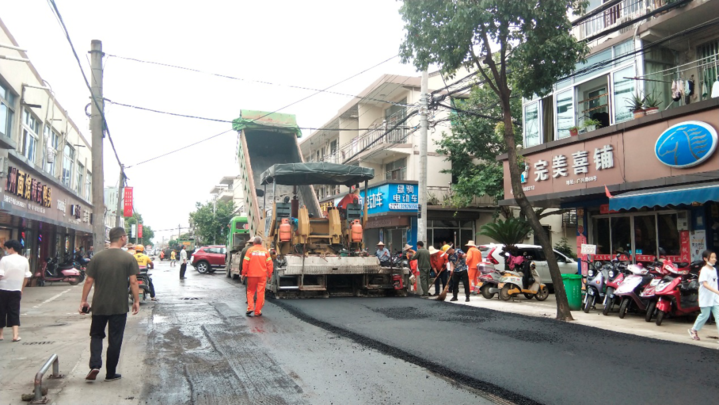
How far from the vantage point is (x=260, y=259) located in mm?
9977

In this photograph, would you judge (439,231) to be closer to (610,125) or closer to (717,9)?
(610,125)

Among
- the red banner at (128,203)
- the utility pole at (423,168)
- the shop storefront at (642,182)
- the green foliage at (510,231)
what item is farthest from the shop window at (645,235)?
the red banner at (128,203)

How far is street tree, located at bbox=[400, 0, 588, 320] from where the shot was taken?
9609 mm

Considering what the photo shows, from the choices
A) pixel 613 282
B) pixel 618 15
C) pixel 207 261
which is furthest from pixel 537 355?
pixel 207 261

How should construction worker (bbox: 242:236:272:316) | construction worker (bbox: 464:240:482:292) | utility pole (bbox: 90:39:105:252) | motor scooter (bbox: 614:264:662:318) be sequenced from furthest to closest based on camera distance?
construction worker (bbox: 464:240:482:292)
utility pole (bbox: 90:39:105:252)
construction worker (bbox: 242:236:272:316)
motor scooter (bbox: 614:264:662:318)

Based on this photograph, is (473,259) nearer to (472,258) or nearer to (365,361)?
(472,258)

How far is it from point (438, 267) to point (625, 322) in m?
5.93

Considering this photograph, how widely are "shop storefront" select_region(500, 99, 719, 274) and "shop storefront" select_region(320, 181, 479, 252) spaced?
8886 millimetres

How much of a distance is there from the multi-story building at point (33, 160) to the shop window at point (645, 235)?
14752 millimetres

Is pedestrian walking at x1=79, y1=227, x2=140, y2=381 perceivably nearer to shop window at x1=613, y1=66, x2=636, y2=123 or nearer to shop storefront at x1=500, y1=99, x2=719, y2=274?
shop storefront at x1=500, y1=99, x2=719, y2=274

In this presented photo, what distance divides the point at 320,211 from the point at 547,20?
8.40 meters

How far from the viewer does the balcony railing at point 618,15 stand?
480 inches

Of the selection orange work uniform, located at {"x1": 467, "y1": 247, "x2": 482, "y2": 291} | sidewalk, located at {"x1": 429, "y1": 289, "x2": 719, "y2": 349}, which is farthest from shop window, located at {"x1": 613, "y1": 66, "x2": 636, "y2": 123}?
orange work uniform, located at {"x1": 467, "y1": 247, "x2": 482, "y2": 291}

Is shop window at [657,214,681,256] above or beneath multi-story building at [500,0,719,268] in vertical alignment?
beneath
